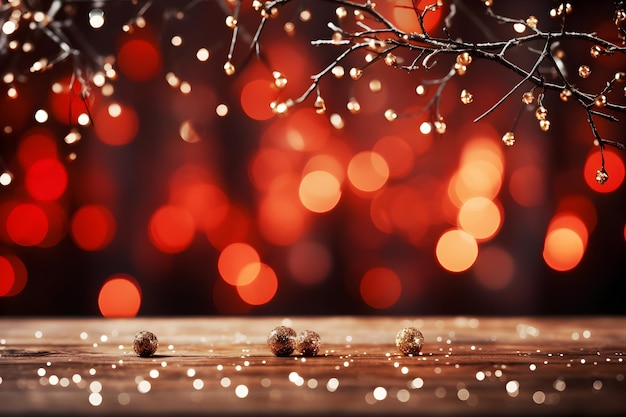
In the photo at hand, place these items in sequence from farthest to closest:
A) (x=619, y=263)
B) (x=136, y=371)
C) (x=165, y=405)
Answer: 1. (x=619, y=263)
2. (x=136, y=371)
3. (x=165, y=405)

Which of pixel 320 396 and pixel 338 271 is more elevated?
pixel 338 271

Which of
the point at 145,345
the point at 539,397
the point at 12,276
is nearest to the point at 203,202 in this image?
the point at 12,276

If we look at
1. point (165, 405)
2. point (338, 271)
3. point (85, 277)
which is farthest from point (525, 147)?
point (165, 405)

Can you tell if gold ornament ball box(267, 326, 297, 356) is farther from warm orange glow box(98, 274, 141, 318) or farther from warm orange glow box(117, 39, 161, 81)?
warm orange glow box(117, 39, 161, 81)

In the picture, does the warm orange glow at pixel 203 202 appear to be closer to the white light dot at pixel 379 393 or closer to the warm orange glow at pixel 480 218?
the warm orange glow at pixel 480 218

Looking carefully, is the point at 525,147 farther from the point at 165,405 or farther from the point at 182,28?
the point at 165,405

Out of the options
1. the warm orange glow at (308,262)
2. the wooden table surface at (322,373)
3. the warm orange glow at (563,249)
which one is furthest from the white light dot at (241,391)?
the warm orange glow at (563,249)
